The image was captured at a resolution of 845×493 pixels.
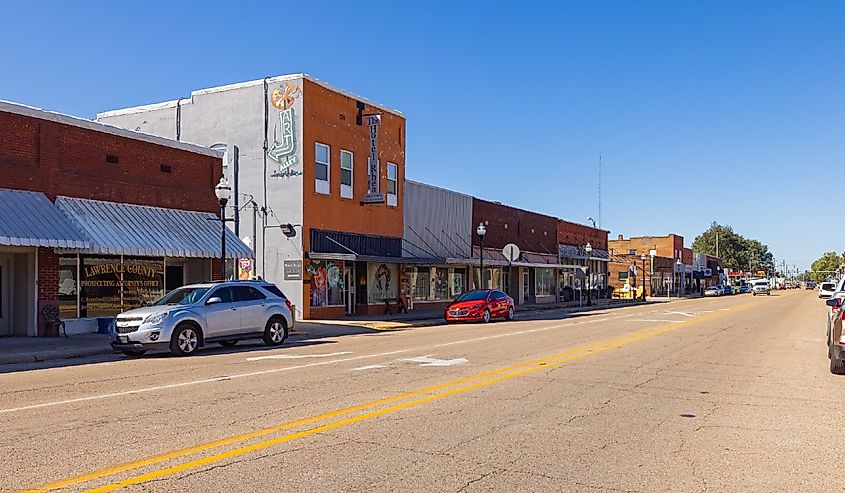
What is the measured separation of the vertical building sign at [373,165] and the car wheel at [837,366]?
21987mm

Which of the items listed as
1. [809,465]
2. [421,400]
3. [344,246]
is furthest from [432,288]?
[809,465]

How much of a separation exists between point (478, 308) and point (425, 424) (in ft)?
73.8

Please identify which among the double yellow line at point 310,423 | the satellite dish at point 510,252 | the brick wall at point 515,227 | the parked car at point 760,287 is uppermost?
the brick wall at point 515,227

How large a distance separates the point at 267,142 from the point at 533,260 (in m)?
26.0

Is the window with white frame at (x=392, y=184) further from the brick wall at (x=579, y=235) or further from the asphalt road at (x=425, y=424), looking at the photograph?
the brick wall at (x=579, y=235)

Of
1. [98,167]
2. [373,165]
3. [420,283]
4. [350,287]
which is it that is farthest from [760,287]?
[98,167]

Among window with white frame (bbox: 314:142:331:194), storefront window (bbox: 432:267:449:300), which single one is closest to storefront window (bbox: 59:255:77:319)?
window with white frame (bbox: 314:142:331:194)

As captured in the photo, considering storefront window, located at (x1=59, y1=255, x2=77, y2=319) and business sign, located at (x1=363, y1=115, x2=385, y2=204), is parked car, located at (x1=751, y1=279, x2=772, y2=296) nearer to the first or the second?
business sign, located at (x1=363, y1=115, x2=385, y2=204)

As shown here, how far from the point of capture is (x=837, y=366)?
535 inches

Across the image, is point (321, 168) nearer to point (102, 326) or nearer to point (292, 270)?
point (292, 270)

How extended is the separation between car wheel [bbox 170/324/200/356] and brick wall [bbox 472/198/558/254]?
28766 mm

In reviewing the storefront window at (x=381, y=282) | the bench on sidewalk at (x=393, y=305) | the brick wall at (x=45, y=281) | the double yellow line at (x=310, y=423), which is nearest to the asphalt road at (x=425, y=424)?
the double yellow line at (x=310, y=423)

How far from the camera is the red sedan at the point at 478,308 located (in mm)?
30953

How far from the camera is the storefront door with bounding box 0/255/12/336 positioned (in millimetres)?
20250
